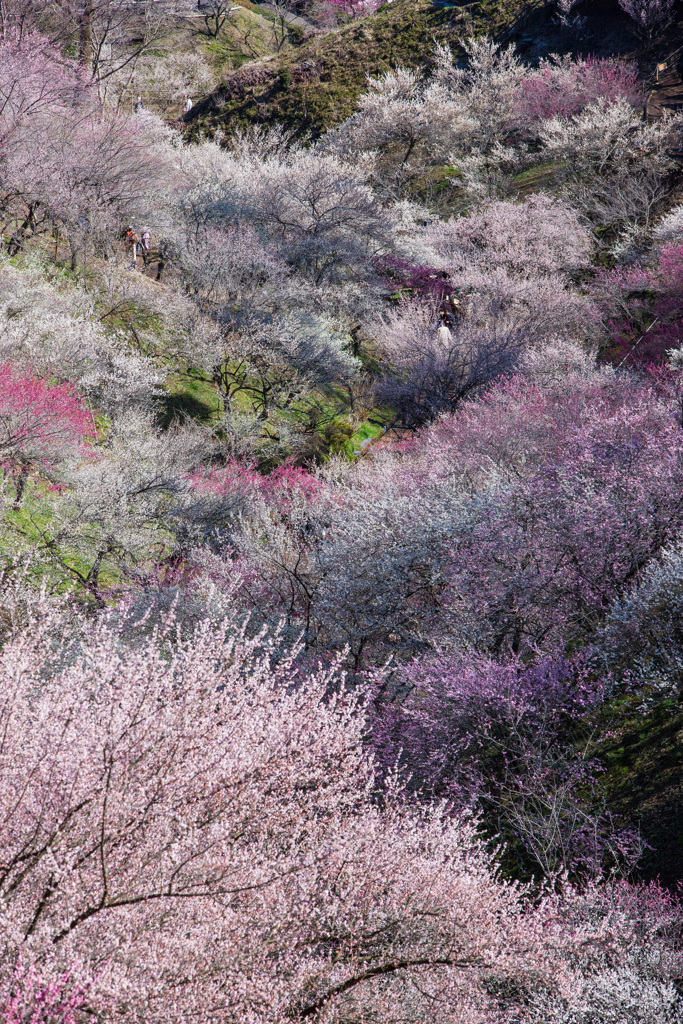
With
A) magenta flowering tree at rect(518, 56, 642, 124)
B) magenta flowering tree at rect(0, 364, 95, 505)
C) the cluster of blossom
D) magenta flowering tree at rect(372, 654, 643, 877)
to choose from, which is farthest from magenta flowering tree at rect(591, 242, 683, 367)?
the cluster of blossom

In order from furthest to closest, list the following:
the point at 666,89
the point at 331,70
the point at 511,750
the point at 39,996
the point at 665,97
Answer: the point at 331,70
the point at 666,89
the point at 665,97
the point at 511,750
the point at 39,996

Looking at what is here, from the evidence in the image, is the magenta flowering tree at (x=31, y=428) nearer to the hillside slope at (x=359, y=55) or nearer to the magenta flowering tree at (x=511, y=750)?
the magenta flowering tree at (x=511, y=750)

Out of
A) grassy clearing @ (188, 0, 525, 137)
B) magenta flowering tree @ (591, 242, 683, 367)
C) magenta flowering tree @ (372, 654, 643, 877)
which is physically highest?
grassy clearing @ (188, 0, 525, 137)

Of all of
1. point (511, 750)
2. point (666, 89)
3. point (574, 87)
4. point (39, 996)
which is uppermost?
point (666, 89)

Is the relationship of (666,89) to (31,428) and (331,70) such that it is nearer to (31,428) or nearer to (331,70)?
(331,70)

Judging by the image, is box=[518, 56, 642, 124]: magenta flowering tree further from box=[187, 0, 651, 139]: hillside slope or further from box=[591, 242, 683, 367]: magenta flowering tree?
box=[591, 242, 683, 367]: magenta flowering tree

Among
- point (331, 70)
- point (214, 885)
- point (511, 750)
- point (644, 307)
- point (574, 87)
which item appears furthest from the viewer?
point (331, 70)

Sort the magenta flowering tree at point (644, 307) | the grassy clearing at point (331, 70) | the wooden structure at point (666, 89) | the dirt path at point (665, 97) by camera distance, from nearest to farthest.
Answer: the magenta flowering tree at point (644, 307), the dirt path at point (665, 97), the wooden structure at point (666, 89), the grassy clearing at point (331, 70)

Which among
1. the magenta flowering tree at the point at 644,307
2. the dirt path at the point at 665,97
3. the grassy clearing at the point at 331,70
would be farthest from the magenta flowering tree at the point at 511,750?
the grassy clearing at the point at 331,70

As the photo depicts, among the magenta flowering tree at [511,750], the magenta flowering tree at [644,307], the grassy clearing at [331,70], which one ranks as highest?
the grassy clearing at [331,70]

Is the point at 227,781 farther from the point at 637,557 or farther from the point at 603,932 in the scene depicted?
the point at 637,557

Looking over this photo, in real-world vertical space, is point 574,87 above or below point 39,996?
above

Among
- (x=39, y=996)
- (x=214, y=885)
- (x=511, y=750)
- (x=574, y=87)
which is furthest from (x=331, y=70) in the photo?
(x=39, y=996)

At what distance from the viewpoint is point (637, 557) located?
425 inches
